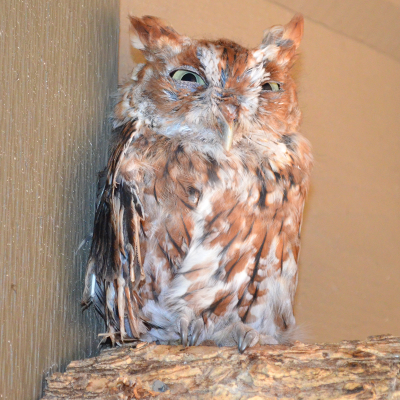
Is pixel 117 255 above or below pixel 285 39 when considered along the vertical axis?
below

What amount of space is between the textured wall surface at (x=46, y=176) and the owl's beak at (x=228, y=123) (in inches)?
15.4

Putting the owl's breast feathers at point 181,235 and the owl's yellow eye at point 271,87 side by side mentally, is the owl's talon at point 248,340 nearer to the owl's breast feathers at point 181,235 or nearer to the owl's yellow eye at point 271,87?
the owl's breast feathers at point 181,235

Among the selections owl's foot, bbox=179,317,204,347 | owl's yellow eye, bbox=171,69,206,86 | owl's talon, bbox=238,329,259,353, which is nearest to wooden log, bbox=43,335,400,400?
owl's talon, bbox=238,329,259,353

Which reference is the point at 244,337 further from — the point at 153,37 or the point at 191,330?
the point at 153,37

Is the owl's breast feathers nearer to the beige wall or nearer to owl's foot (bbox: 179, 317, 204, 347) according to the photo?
owl's foot (bbox: 179, 317, 204, 347)

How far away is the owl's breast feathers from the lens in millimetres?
1281

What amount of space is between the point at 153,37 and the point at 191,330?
789 mm

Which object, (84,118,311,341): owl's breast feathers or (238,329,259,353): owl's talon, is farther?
(84,118,311,341): owl's breast feathers

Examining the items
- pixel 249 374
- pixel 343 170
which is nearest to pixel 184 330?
pixel 249 374

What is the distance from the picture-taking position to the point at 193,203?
4.32 feet

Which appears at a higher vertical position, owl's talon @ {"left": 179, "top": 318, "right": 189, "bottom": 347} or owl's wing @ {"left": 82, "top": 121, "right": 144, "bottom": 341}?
owl's wing @ {"left": 82, "top": 121, "right": 144, "bottom": 341}

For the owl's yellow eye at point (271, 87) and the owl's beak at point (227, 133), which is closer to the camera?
the owl's beak at point (227, 133)

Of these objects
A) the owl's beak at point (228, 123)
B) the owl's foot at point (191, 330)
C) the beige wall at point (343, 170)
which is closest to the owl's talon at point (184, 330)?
the owl's foot at point (191, 330)

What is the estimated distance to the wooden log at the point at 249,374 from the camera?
3.25 feet
